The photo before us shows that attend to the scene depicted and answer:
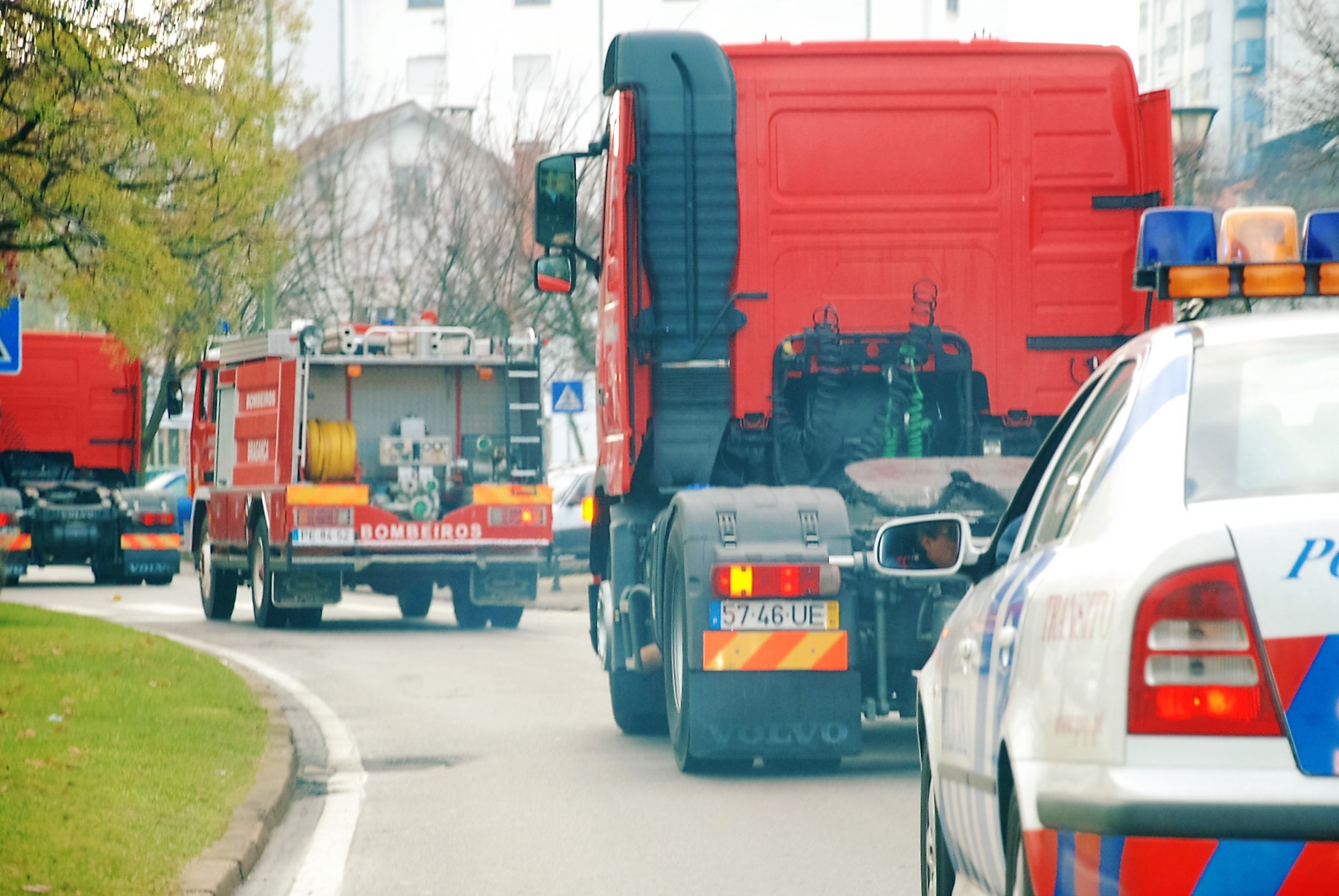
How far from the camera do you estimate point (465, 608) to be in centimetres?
2222

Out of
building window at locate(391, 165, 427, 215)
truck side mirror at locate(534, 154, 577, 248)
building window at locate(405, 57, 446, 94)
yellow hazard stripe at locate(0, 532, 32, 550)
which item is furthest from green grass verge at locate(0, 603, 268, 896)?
building window at locate(405, 57, 446, 94)

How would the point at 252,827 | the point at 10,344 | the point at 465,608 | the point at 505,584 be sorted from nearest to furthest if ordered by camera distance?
the point at 252,827 → the point at 10,344 → the point at 505,584 → the point at 465,608

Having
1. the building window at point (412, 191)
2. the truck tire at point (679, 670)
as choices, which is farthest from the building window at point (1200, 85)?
the truck tire at point (679, 670)

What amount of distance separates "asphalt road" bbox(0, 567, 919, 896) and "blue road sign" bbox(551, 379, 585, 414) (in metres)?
13.9

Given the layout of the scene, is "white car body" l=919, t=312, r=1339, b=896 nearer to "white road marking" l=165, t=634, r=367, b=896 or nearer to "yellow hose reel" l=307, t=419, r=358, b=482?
"white road marking" l=165, t=634, r=367, b=896

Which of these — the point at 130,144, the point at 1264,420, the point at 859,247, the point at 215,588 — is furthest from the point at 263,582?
the point at 1264,420

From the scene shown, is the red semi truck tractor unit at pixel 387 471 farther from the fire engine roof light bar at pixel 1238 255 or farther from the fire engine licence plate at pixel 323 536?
the fire engine roof light bar at pixel 1238 255

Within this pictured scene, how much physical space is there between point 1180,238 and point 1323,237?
37 cm

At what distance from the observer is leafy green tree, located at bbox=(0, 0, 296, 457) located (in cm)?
1525

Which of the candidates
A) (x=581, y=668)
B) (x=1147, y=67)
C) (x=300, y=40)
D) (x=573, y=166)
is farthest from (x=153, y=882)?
(x=1147, y=67)

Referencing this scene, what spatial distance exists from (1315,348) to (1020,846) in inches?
40.9

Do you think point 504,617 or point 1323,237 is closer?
point 1323,237

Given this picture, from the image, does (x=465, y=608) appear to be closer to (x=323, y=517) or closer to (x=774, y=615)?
(x=323, y=517)

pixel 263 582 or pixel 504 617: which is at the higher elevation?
pixel 263 582
